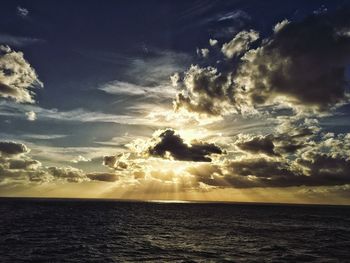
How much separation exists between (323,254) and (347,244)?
535 inches

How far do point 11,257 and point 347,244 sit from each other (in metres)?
47.2

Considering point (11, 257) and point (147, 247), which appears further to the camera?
point (147, 247)

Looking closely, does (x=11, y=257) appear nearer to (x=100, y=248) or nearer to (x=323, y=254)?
(x=100, y=248)

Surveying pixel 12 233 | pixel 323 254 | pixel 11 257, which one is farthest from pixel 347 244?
pixel 12 233

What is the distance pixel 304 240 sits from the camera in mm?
59031

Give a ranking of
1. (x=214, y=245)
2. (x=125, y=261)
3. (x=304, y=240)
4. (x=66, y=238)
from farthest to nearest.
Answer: (x=304, y=240) → (x=66, y=238) → (x=214, y=245) → (x=125, y=261)

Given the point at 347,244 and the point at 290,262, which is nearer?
the point at 290,262

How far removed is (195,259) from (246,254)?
24.4 feet

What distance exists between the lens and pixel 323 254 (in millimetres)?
45469

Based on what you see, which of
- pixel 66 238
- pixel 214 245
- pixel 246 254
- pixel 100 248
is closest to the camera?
pixel 246 254

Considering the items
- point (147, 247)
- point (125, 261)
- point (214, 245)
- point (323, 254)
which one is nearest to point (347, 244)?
point (323, 254)

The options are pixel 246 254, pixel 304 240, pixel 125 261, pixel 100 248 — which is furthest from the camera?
pixel 304 240

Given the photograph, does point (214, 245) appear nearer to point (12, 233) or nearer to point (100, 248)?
point (100, 248)

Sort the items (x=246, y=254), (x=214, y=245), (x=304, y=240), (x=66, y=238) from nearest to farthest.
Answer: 1. (x=246, y=254)
2. (x=214, y=245)
3. (x=66, y=238)
4. (x=304, y=240)
